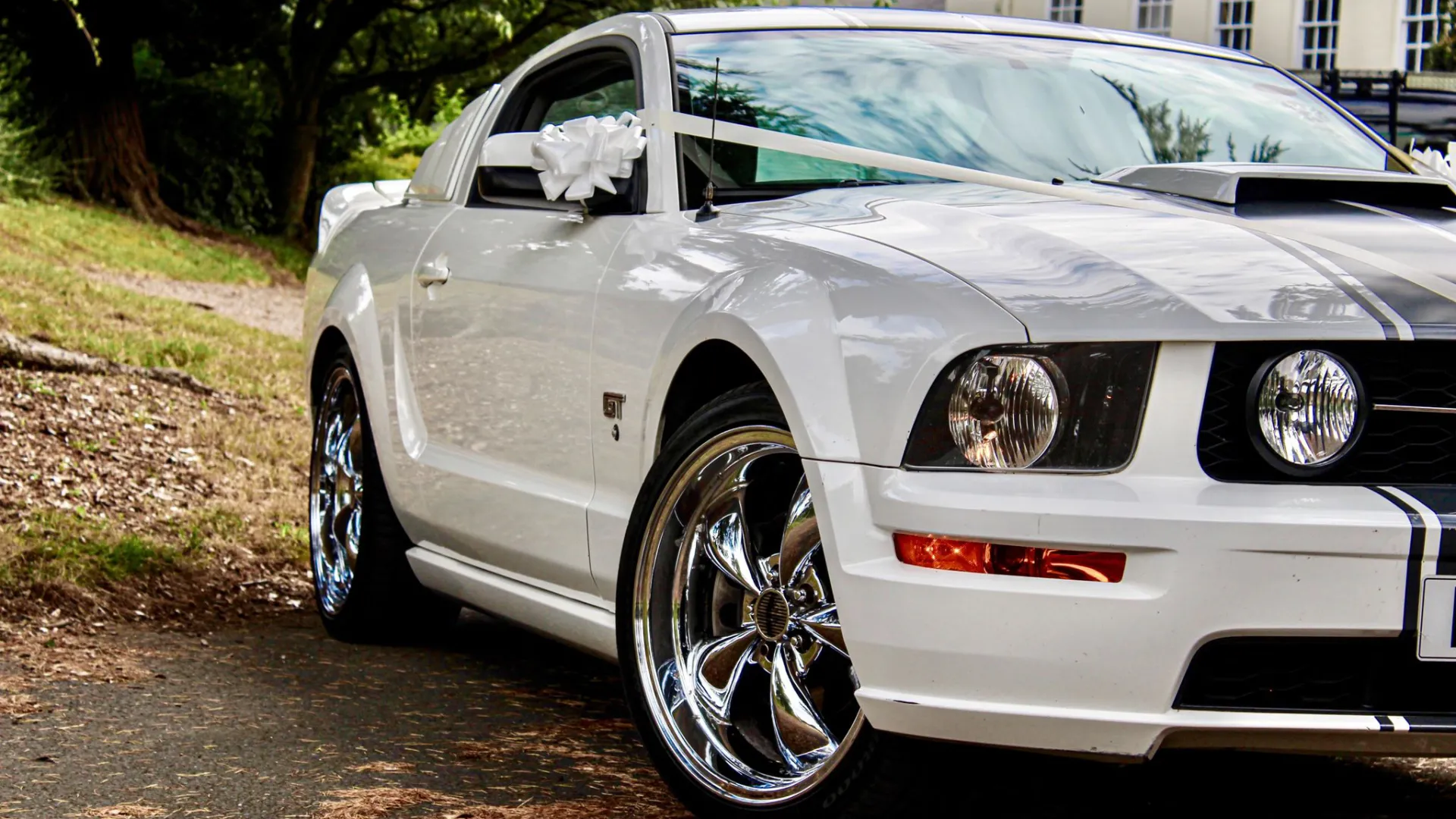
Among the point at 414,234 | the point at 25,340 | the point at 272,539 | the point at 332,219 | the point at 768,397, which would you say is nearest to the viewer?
the point at 768,397

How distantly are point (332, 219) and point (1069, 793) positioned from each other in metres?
3.31

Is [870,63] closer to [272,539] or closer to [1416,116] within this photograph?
[272,539]

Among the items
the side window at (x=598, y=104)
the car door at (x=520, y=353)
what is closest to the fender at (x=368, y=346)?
the car door at (x=520, y=353)

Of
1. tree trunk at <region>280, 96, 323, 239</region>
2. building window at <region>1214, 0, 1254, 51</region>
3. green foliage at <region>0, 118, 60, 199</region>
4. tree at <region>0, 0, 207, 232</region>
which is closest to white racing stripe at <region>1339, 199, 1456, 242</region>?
green foliage at <region>0, 118, 60, 199</region>

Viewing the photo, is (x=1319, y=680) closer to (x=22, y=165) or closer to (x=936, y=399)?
(x=936, y=399)

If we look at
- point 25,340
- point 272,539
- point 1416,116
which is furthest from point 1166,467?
point 1416,116

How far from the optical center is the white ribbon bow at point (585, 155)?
13.7ft

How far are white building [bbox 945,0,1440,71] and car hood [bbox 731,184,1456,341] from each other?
24.1m

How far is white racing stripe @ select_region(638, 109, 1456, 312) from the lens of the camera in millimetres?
3256

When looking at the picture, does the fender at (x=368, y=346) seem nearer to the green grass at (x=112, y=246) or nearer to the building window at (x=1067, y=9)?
the green grass at (x=112, y=246)

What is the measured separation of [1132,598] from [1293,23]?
29367 mm

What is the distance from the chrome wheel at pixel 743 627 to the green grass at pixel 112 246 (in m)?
10.5

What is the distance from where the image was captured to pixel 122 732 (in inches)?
169

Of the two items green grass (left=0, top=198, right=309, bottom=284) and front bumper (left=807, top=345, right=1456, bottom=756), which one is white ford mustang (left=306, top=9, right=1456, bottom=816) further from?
green grass (left=0, top=198, right=309, bottom=284)
